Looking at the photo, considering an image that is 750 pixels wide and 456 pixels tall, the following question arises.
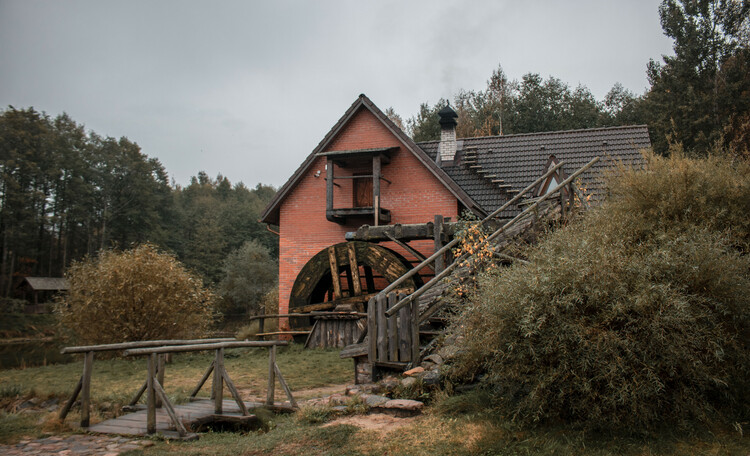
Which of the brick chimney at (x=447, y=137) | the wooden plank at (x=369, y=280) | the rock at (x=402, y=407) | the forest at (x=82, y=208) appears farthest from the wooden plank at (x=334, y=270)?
the forest at (x=82, y=208)

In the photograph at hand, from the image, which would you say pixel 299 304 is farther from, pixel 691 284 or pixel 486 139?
pixel 691 284

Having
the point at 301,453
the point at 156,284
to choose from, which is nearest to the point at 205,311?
the point at 156,284

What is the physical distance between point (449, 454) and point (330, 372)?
5.68m

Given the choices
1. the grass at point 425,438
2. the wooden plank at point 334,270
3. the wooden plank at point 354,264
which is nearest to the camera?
the grass at point 425,438

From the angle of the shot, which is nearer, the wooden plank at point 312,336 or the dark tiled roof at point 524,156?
the wooden plank at point 312,336

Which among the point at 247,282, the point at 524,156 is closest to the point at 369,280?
the point at 524,156

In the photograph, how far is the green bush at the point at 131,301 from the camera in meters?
12.6

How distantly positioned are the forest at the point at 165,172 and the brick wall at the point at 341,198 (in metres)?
8.76

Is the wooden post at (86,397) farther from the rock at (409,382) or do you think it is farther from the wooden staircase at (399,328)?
the rock at (409,382)

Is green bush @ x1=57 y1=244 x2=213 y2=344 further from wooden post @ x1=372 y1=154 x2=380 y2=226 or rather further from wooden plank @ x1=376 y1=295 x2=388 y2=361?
wooden plank @ x1=376 y1=295 x2=388 y2=361

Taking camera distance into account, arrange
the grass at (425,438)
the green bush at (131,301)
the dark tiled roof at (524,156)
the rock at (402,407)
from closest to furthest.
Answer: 1. the grass at (425,438)
2. the rock at (402,407)
3. the green bush at (131,301)
4. the dark tiled roof at (524,156)

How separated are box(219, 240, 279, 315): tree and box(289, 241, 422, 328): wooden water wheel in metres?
25.6

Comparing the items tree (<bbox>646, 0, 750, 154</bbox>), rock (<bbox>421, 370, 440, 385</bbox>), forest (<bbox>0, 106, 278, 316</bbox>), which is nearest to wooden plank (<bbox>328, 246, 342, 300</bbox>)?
rock (<bbox>421, 370, 440, 385</bbox>)

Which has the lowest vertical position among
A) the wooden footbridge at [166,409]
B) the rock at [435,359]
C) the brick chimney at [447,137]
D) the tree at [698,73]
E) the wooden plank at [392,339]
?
the wooden footbridge at [166,409]
